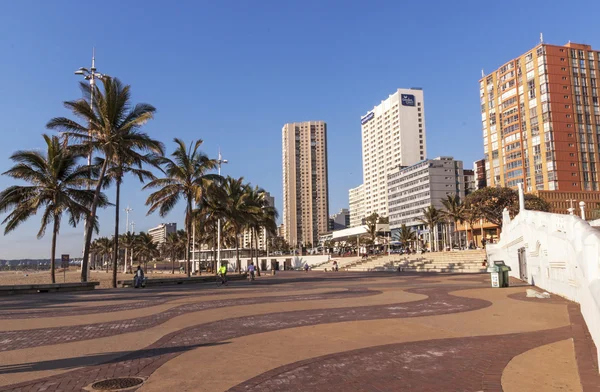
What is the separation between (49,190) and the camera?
86.7ft

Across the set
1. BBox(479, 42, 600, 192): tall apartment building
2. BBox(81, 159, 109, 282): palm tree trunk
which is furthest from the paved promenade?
BBox(479, 42, 600, 192): tall apartment building

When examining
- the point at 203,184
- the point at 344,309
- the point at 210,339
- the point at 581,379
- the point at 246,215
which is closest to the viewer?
the point at 581,379

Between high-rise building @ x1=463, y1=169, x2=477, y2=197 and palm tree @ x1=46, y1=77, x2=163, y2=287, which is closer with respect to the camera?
palm tree @ x1=46, y1=77, x2=163, y2=287

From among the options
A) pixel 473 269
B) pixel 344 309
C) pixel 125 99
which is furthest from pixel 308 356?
pixel 473 269

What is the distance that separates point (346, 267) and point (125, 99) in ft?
139

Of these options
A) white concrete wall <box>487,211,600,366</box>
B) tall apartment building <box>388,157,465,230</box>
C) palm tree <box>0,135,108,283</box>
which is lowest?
white concrete wall <box>487,211,600,366</box>

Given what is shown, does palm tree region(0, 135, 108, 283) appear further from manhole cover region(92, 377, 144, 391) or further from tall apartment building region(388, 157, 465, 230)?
tall apartment building region(388, 157, 465, 230)

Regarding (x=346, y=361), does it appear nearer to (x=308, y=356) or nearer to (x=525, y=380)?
(x=308, y=356)

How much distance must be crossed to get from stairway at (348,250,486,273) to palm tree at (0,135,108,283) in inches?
1248

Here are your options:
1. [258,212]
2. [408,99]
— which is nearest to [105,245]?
[258,212]

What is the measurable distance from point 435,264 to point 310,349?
135 feet

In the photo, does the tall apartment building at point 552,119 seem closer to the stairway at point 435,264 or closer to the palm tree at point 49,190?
the stairway at point 435,264

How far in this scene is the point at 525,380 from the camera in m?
5.66

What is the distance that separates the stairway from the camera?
41719 mm
